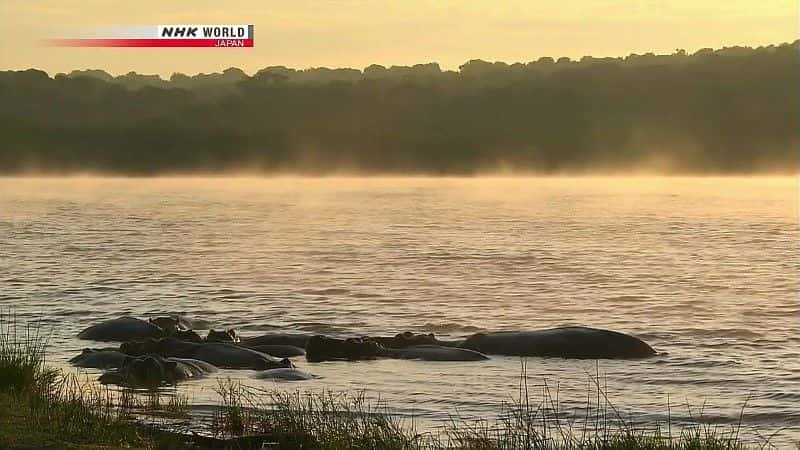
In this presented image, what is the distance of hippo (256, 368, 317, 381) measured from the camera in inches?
861

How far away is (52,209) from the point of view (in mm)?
94750

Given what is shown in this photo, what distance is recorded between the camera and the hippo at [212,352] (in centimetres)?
2305

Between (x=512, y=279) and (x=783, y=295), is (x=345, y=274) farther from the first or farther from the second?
(x=783, y=295)

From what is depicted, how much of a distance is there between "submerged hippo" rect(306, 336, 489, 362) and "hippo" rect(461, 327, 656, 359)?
26.6 inches

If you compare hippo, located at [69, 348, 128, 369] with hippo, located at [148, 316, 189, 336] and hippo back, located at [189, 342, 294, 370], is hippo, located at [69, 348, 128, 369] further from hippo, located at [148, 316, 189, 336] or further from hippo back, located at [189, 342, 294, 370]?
hippo, located at [148, 316, 189, 336]

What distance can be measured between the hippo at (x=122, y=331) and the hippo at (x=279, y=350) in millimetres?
2404

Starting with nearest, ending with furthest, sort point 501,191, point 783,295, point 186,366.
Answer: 1. point 186,366
2. point 783,295
3. point 501,191

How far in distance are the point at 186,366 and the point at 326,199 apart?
98.6 metres

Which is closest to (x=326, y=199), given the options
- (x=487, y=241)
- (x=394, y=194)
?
(x=394, y=194)

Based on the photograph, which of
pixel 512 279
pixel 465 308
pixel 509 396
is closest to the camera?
pixel 509 396

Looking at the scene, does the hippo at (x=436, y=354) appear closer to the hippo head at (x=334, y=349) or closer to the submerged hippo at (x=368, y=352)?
the submerged hippo at (x=368, y=352)

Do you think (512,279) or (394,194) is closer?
(512,279)

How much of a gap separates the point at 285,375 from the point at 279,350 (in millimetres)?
2929

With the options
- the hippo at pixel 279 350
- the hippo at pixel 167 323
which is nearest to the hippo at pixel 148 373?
the hippo at pixel 279 350
